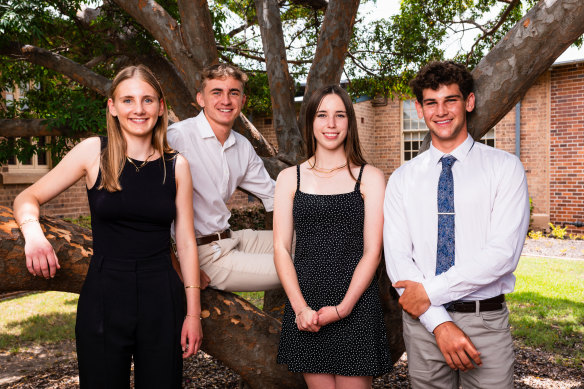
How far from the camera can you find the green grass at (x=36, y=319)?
21.6ft

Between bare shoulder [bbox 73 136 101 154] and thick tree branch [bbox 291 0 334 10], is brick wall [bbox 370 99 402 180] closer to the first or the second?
thick tree branch [bbox 291 0 334 10]

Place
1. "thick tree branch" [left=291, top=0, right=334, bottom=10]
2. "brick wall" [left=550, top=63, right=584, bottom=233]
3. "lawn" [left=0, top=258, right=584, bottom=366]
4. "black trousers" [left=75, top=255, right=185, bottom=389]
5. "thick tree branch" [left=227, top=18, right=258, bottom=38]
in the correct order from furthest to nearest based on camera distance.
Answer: "brick wall" [left=550, top=63, right=584, bottom=233] → "thick tree branch" [left=227, top=18, right=258, bottom=38] → "thick tree branch" [left=291, top=0, right=334, bottom=10] → "lawn" [left=0, top=258, right=584, bottom=366] → "black trousers" [left=75, top=255, right=185, bottom=389]

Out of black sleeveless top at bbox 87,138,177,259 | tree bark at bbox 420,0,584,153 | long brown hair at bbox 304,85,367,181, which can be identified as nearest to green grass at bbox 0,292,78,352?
black sleeveless top at bbox 87,138,177,259

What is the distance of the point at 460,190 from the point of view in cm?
257

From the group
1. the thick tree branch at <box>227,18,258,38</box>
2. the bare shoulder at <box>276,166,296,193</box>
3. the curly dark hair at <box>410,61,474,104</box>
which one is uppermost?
the thick tree branch at <box>227,18,258,38</box>

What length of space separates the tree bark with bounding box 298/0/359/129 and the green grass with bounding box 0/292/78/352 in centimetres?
451

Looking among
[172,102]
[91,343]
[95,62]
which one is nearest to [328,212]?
[91,343]

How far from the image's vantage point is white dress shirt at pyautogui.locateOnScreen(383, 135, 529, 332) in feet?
8.02

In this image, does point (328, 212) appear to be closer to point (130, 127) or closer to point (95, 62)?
point (130, 127)

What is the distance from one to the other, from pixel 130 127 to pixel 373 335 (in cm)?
161

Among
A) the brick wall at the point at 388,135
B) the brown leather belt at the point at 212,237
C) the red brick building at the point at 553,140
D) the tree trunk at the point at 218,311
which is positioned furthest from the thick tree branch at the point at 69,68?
the brick wall at the point at 388,135

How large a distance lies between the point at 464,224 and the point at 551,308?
18.6 feet

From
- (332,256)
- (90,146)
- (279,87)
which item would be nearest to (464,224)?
(332,256)

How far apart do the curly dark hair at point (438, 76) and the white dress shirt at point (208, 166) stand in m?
1.26
